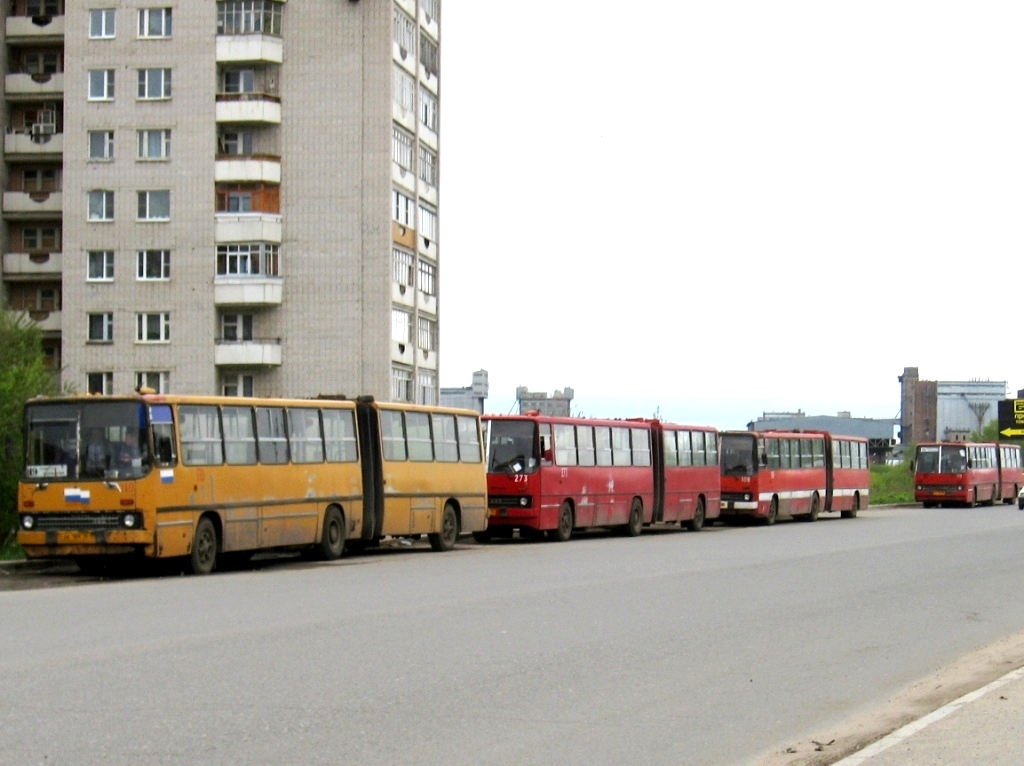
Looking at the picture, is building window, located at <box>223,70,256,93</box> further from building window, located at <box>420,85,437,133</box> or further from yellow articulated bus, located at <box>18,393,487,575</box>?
yellow articulated bus, located at <box>18,393,487,575</box>

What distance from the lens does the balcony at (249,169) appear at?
2386 inches

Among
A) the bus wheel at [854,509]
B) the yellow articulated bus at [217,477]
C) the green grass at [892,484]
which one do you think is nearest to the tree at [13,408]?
the yellow articulated bus at [217,477]

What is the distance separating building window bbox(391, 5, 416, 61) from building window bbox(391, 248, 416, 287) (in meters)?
7.46

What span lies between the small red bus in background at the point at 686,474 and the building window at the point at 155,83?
2720cm

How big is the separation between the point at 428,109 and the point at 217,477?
139 ft

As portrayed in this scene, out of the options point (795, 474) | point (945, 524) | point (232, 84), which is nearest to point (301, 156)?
point (232, 84)

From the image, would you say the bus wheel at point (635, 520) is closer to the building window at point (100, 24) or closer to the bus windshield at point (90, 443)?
the bus windshield at point (90, 443)

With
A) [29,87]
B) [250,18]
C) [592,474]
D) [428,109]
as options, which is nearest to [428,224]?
[428,109]

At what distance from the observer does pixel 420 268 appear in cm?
6419

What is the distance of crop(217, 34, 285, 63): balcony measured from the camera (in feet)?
198

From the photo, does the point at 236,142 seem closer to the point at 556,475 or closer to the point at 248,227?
the point at 248,227

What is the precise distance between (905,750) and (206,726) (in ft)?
12.8

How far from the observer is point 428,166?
65500 mm

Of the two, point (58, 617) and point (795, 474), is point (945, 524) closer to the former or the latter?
point (795, 474)
